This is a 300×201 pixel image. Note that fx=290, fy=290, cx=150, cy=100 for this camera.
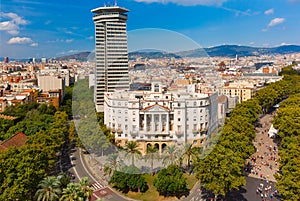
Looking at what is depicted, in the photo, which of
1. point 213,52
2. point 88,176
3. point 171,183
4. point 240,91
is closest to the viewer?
point 171,183

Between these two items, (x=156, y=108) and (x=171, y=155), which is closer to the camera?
(x=171, y=155)

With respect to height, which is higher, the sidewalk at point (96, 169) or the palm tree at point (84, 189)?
the palm tree at point (84, 189)

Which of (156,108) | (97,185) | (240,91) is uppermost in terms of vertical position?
(240,91)

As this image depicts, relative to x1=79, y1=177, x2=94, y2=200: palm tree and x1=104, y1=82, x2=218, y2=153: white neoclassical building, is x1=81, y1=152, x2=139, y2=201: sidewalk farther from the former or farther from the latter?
x1=79, y1=177, x2=94, y2=200: palm tree

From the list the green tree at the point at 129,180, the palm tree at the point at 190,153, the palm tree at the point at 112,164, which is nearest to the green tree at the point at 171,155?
the palm tree at the point at 190,153

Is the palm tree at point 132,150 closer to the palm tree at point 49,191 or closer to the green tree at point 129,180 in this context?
the green tree at point 129,180

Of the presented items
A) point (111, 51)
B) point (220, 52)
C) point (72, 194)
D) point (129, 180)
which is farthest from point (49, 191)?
point (220, 52)

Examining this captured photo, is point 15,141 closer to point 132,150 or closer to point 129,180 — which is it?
point 132,150

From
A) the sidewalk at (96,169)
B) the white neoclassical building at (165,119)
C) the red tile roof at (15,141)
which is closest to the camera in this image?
the sidewalk at (96,169)
